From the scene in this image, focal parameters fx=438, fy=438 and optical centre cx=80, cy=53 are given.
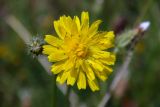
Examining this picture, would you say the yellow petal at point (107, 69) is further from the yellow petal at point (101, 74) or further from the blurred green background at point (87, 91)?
the blurred green background at point (87, 91)

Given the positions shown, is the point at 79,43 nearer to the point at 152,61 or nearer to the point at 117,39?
the point at 117,39

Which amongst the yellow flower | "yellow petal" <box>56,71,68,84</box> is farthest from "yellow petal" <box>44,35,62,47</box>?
"yellow petal" <box>56,71,68,84</box>

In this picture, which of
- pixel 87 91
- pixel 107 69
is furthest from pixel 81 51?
pixel 87 91

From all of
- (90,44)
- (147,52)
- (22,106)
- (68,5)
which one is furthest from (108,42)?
(68,5)

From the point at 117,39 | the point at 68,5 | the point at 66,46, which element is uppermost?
the point at 68,5

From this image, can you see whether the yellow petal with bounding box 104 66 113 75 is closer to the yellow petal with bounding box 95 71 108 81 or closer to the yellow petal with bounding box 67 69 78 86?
the yellow petal with bounding box 95 71 108 81

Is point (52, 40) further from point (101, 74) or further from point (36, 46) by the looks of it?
point (101, 74)
